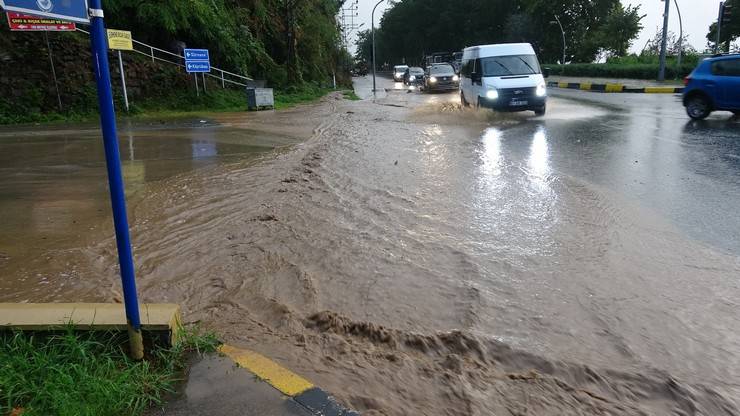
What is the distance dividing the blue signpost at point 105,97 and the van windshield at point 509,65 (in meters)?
14.7

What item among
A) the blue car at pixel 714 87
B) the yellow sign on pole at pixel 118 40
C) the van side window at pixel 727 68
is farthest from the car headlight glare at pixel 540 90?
the yellow sign on pole at pixel 118 40

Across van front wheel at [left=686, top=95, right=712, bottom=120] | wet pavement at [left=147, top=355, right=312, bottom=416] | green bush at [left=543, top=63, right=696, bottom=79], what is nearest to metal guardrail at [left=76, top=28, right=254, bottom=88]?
van front wheel at [left=686, top=95, right=712, bottom=120]

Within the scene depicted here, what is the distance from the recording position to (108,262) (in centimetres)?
507

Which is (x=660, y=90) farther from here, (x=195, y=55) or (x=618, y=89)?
(x=195, y=55)

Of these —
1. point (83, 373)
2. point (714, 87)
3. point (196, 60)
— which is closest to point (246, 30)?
point (196, 60)

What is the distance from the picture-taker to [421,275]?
4699mm

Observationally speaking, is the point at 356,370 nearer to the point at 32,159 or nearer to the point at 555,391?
the point at 555,391

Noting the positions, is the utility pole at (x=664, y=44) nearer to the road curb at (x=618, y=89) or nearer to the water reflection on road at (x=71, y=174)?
the road curb at (x=618, y=89)

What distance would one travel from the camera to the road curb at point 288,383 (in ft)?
8.71

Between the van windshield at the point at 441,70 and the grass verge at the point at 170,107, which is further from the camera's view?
the van windshield at the point at 441,70

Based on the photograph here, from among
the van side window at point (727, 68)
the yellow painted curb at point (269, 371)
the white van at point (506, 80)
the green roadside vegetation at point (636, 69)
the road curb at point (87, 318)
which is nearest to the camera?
the yellow painted curb at point (269, 371)

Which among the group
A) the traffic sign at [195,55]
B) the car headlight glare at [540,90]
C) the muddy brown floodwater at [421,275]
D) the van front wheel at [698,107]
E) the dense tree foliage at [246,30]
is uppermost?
the dense tree foliage at [246,30]

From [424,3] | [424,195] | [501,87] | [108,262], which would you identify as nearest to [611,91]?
[501,87]

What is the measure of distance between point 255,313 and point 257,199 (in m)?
3.41
